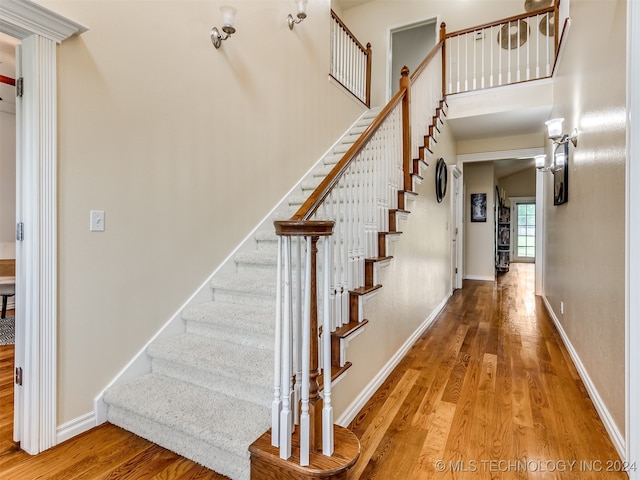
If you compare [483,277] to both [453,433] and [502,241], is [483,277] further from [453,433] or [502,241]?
[453,433]

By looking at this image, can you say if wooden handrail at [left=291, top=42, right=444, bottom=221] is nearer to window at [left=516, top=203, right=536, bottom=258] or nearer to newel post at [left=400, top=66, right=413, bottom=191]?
newel post at [left=400, top=66, right=413, bottom=191]

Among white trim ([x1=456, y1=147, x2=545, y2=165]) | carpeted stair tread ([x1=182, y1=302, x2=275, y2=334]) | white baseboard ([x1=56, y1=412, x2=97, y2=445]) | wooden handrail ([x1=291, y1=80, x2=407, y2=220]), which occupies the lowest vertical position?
white baseboard ([x1=56, y1=412, x2=97, y2=445])

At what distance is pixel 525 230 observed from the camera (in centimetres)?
1199

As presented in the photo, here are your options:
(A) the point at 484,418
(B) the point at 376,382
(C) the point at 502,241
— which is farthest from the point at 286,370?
(C) the point at 502,241

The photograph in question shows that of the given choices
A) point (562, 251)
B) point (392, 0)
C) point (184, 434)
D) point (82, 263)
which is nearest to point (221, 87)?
point (82, 263)

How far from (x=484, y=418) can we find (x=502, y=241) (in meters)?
8.98

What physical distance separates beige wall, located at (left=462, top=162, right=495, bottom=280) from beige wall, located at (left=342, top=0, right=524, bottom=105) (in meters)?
2.70

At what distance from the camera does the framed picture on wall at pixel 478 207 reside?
24.3 ft

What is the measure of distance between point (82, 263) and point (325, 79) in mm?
3431

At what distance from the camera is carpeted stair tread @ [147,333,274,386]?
186cm

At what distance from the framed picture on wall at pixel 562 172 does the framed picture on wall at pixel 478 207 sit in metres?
3.84

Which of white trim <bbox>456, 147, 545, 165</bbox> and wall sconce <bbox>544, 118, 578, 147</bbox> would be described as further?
white trim <bbox>456, 147, 545, 165</bbox>

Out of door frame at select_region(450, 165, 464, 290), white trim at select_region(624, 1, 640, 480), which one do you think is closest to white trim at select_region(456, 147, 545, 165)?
door frame at select_region(450, 165, 464, 290)

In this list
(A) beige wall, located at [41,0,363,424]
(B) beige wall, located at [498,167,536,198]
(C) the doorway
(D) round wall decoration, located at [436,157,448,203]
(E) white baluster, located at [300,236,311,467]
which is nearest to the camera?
(E) white baluster, located at [300,236,311,467]
